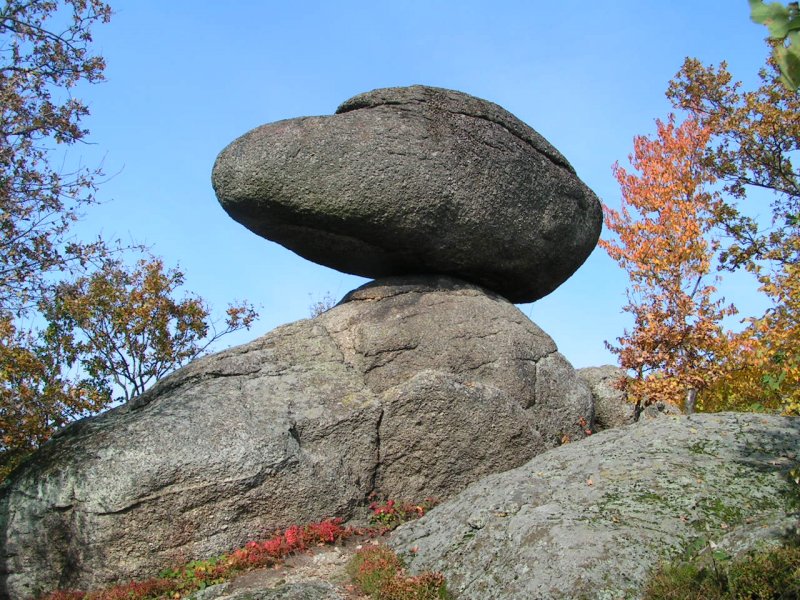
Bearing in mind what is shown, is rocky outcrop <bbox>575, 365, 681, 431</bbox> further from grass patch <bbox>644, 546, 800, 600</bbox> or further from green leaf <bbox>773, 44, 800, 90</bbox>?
green leaf <bbox>773, 44, 800, 90</bbox>

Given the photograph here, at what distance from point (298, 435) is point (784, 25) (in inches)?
337

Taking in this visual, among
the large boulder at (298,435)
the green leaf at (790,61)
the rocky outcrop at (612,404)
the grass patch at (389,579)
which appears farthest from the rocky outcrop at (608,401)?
the green leaf at (790,61)

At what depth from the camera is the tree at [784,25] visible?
2.71 metres

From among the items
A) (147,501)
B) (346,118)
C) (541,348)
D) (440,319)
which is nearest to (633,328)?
(541,348)

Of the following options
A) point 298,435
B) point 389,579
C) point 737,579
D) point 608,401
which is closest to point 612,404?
point 608,401

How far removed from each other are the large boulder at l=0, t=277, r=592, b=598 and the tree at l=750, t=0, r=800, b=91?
27.1 feet

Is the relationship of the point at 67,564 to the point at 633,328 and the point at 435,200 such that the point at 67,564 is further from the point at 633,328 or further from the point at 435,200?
the point at 633,328

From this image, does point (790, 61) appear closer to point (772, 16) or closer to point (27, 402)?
point (772, 16)

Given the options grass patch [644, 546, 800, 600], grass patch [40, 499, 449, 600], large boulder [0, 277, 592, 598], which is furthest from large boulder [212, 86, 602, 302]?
grass patch [644, 546, 800, 600]

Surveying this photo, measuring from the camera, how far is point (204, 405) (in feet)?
34.3

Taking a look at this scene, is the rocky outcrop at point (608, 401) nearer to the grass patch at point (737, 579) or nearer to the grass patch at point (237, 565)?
the grass patch at point (237, 565)

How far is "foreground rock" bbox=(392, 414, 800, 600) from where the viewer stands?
23.9 ft

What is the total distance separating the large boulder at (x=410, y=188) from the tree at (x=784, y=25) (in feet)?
29.9

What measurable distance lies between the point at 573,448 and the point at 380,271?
4756 mm
